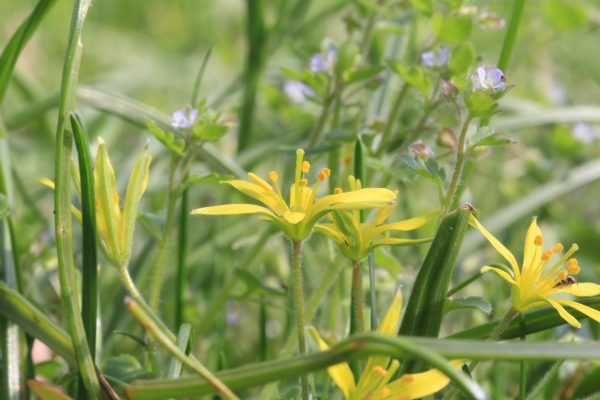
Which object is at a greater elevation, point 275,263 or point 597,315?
point 275,263

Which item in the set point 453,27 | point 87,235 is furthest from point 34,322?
point 453,27

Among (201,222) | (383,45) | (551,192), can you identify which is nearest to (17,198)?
(201,222)

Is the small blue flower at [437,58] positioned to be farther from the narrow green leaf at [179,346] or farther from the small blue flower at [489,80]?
the narrow green leaf at [179,346]

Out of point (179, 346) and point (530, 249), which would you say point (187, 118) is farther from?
point (530, 249)

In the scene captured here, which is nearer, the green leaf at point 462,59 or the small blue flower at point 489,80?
the small blue flower at point 489,80

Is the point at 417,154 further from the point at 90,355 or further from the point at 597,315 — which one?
the point at 90,355

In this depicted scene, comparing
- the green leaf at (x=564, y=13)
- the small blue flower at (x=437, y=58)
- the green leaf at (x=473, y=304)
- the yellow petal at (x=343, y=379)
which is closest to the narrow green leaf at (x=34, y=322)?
the yellow petal at (x=343, y=379)

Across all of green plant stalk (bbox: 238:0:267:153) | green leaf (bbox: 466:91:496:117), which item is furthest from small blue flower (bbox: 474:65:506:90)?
green plant stalk (bbox: 238:0:267:153)
